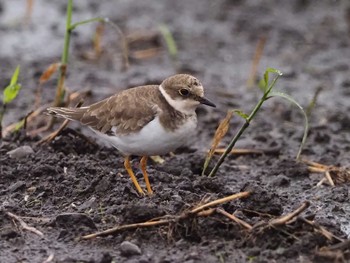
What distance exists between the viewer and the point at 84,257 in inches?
202

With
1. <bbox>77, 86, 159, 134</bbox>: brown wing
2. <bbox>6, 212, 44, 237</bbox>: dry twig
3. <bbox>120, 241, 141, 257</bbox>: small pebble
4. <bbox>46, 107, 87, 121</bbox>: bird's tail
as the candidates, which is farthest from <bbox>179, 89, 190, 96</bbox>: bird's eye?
<bbox>6, 212, 44, 237</bbox>: dry twig

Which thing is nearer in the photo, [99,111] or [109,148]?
[99,111]

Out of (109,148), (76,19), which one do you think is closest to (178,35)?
(76,19)

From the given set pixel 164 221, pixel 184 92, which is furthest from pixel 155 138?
pixel 164 221

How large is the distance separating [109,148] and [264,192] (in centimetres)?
196

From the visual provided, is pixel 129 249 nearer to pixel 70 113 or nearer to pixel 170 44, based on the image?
pixel 70 113

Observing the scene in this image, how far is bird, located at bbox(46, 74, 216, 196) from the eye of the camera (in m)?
5.76

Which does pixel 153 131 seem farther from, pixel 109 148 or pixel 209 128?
pixel 209 128

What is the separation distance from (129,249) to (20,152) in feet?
6.75

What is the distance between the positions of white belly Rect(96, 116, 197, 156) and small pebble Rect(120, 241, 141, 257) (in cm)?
87

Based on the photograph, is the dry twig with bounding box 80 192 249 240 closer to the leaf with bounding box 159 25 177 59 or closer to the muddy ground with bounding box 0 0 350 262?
the muddy ground with bounding box 0 0 350 262

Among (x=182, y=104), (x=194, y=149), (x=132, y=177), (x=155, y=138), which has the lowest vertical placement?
(x=194, y=149)

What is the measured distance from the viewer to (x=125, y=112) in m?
6.00

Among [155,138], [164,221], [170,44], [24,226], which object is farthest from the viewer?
[170,44]
